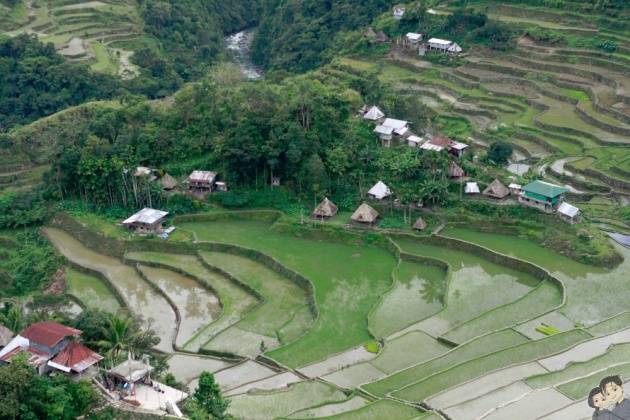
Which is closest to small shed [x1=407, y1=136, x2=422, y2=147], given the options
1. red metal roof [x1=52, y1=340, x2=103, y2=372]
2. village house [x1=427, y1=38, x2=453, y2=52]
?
village house [x1=427, y1=38, x2=453, y2=52]

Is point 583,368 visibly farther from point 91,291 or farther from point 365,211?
point 91,291

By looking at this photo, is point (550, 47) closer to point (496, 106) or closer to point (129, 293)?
point (496, 106)

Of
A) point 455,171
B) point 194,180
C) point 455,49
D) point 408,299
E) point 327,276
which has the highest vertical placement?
point 455,49

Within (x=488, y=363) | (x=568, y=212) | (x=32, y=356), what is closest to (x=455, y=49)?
(x=568, y=212)

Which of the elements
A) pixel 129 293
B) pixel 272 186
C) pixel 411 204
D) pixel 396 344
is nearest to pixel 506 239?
pixel 411 204

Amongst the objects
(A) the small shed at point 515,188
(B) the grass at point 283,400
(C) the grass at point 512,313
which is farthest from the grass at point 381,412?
(A) the small shed at point 515,188

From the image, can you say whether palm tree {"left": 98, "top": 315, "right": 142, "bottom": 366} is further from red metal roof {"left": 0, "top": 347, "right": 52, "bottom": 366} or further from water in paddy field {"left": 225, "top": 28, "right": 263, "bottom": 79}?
water in paddy field {"left": 225, "top": 28, "right": 263, "bottom": 79}

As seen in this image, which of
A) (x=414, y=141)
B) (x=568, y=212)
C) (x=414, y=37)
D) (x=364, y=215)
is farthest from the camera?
(x=414, y=37)
